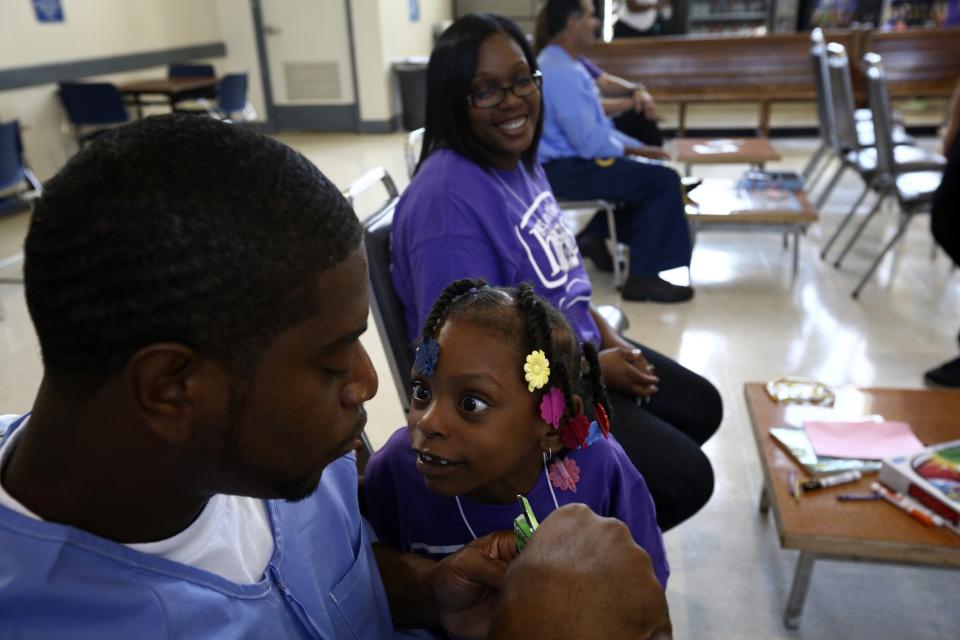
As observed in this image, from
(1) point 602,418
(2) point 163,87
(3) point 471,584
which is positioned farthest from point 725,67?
(3) point 471,584

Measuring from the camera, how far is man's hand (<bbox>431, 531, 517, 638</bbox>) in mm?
882

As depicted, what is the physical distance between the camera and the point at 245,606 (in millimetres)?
678

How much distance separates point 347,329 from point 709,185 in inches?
163

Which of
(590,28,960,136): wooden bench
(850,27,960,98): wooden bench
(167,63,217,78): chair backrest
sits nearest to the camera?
(850,27,960,98): wooden bench

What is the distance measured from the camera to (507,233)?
1593 millimetres

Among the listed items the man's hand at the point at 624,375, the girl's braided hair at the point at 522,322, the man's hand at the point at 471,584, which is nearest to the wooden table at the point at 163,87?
the man's hand at the point at 624,375

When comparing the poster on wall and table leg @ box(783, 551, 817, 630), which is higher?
the poster on wall

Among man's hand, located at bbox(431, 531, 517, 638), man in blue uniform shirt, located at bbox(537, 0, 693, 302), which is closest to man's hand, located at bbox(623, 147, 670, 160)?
man in blue uniform shirt, located at bbox(537, 0, 693, 302)

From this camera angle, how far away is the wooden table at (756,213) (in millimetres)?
3695

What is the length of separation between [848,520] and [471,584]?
1.02 metres

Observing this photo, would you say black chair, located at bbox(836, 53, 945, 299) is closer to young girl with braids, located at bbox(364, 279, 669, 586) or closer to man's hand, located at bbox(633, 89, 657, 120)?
man's hand, located at bbox(633, 89, 657, 120)

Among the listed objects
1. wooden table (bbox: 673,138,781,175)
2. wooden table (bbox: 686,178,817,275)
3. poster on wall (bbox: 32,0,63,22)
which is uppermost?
poster on wall (bbox: 32,0,63,22)

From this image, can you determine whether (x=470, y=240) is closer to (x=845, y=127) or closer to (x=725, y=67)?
(x=845, y=127)

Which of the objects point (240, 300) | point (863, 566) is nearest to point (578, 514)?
point (240, 300)
